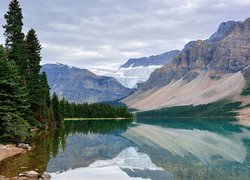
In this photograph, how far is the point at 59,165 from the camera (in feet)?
143

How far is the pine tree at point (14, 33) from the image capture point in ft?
228

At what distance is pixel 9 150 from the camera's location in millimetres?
48875

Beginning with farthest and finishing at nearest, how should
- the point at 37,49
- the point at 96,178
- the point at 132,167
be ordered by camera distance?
1. the point at 37,49
2. the point at 132,167
3. the point at 96,178

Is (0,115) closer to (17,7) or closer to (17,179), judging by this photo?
(17,179)

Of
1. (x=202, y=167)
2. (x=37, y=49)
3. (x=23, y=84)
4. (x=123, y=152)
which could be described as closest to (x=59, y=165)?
(x=202, y=167)

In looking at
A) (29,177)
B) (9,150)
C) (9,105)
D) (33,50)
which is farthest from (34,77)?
(29,177)

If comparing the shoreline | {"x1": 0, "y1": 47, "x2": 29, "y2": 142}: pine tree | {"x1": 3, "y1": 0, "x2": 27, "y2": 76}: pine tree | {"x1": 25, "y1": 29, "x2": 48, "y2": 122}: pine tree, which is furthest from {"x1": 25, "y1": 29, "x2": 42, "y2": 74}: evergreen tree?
the shoreline

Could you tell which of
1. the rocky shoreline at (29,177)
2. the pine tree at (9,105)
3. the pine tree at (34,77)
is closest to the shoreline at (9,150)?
the pine tree at (9,105)

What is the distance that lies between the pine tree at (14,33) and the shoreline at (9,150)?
70.6ft

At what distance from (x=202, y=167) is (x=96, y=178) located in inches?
575

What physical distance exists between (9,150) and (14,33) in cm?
2800

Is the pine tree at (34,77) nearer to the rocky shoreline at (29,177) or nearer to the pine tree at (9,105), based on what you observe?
the pine tree at (9,105)

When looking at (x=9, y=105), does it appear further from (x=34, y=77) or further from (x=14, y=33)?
(x=34, y=77)

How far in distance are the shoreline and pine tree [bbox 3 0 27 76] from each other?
21.5 m
